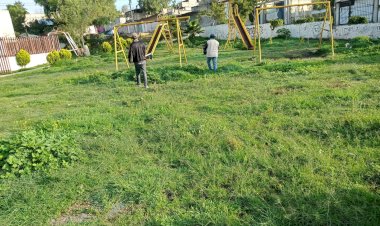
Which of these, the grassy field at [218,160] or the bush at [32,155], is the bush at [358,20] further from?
the bush at [32,155]

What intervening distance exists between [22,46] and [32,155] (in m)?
20.3

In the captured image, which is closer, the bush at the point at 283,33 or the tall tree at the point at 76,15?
the bush at the point at 283,33

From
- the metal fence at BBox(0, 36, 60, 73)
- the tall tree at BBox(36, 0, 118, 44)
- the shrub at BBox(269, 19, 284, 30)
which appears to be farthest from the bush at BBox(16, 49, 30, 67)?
the shrub at BBox(269, 19, 284, 30)

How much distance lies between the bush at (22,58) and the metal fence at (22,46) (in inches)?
25.3

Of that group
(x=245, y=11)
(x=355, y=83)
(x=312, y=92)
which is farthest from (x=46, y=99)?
(x=245, y=11)

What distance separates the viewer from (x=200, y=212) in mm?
2785

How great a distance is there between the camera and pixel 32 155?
3832 millimetres

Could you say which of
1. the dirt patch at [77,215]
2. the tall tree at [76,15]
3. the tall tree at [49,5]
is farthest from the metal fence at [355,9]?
the tall tree at [49,5]

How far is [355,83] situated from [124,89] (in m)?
6.03

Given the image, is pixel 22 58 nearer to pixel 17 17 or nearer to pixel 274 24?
pixel 274 24

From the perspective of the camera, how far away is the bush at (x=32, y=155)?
148 inches

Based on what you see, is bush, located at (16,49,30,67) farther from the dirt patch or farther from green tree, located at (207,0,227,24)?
the dirt patch

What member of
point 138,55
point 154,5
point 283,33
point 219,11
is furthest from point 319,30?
point 154,5

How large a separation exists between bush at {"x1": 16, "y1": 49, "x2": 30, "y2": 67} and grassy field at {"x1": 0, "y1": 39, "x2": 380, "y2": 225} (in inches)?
566
